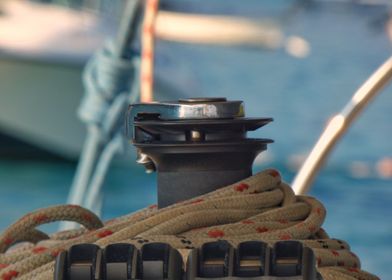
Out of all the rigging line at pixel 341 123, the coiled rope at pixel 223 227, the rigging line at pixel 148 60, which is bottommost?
the coiled rope at pixel 223 227

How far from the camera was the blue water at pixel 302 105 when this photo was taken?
7.45m

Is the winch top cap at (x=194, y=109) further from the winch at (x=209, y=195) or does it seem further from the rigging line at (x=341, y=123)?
the rigging line at (x=341, y=123)

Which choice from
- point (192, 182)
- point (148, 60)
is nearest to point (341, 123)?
point (192, 182)

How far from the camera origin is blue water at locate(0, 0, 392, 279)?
7.45m

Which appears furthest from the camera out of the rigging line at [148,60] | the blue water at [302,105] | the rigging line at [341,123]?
the blue water at [302,105]

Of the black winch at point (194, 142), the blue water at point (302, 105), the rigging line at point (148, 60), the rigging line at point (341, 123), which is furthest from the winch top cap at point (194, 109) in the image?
the blue water at point (302, 105)

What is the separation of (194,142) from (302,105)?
23.8 feet

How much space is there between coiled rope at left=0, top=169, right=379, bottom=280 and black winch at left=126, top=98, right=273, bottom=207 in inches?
0.6

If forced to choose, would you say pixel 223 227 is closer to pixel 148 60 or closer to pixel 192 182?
pixel 192 182

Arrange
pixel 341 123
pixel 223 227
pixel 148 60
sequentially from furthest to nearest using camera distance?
1. pixel 148 60
2. pixel 341 123
3. pixel 223 227

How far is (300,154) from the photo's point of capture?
7590mm

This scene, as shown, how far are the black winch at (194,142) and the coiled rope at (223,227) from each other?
16 millimetres

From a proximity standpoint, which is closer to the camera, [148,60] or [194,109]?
[194,109]

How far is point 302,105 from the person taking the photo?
805 cm
